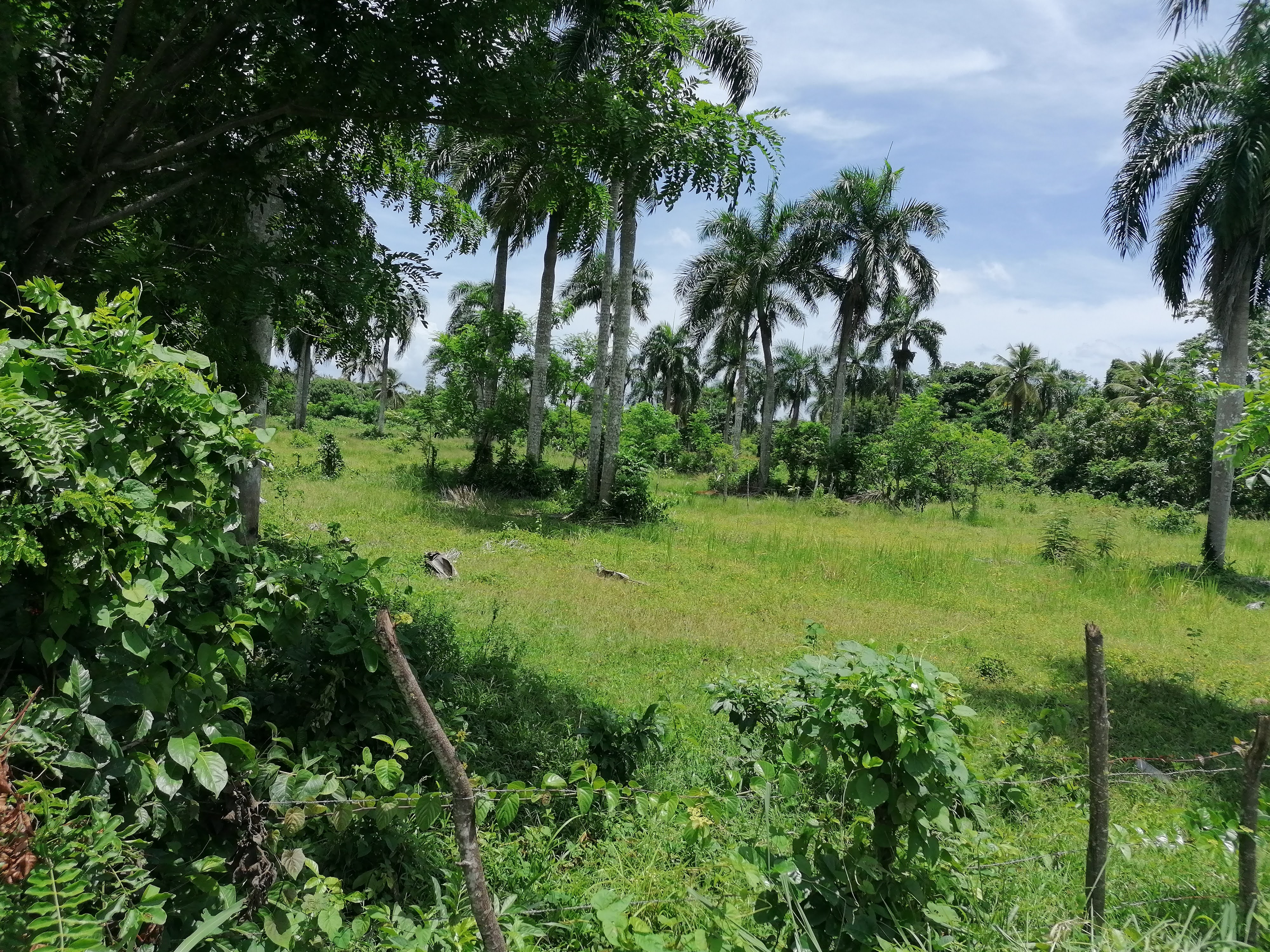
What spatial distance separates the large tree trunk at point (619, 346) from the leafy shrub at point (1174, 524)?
1462 cm

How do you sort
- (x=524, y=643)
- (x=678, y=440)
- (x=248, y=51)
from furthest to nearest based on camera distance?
1. (x=678, y=440)
2. (x=524, y=643)
3. (x=248, y=51)

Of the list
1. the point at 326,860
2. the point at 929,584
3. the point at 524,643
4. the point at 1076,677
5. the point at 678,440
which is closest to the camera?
the point at 326,860

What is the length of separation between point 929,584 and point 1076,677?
394 cm

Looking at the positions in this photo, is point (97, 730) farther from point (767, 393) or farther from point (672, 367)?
point (672, 367)

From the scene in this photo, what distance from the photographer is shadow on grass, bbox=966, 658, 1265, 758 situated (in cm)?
567

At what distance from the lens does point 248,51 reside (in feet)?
15.7

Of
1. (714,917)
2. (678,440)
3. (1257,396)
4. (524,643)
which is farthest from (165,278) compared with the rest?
(678,440)

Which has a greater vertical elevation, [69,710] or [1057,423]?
[1057,423]

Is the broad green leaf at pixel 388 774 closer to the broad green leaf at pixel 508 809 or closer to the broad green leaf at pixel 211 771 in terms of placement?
the broad green leaf at pixel 508 809

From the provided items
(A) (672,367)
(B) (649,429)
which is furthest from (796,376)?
(B) (649,429)

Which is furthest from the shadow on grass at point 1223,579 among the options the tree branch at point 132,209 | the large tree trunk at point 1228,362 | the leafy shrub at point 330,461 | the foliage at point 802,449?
the leafy shrub at point 330,461

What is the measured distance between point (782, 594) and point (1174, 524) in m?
15.6

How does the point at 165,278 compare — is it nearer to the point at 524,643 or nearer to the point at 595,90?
the point at 595,90

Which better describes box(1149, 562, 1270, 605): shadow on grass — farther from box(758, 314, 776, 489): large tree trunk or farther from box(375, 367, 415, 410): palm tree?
box(375, 367, 415, 410): palm tree
